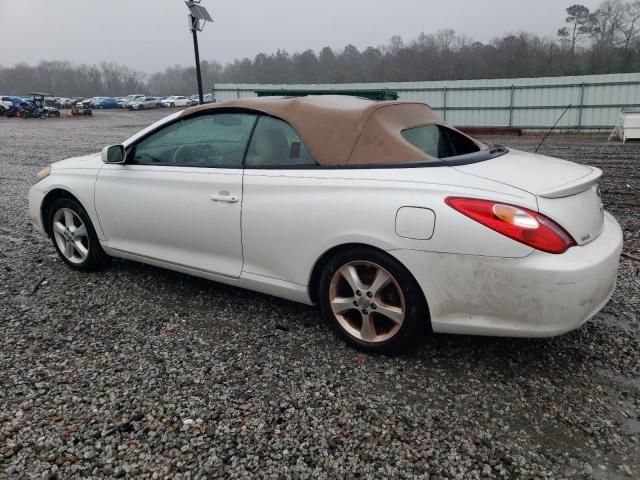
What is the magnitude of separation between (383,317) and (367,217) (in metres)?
0.64

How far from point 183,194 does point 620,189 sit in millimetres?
6924

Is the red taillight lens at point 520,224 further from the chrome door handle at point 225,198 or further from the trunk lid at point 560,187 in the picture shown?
the chrome door handle at point 225,198

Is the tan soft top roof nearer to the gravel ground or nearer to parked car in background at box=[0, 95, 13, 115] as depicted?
the gravel ground

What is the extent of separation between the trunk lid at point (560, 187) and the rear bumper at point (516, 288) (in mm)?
122

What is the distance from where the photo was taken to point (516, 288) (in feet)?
8.07

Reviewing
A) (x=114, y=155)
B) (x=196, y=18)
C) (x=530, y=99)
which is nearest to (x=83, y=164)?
(x=114, y=155)

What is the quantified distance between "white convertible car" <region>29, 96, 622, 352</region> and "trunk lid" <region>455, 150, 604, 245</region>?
0.01 meters

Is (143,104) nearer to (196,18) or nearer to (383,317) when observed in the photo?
(196,18)

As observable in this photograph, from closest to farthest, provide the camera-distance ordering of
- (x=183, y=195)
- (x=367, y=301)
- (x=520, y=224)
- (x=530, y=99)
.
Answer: (x=520, y=224) → (x=367, y=301) → (x=183, y=195) → (x=530, y=99)

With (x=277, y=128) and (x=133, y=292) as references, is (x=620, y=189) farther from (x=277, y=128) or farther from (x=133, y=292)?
(x=133, y=292)

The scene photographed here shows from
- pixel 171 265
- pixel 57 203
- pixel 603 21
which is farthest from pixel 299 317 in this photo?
pixel 603 21

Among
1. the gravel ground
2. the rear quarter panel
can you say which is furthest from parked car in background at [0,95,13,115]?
the rear quarter panel

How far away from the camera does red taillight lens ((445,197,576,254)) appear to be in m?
2.43

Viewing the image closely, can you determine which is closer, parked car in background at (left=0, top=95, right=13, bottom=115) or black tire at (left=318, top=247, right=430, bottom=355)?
black tire at (left=318, top=247, right=430, bottom=355)
